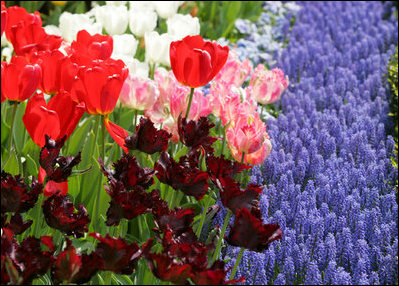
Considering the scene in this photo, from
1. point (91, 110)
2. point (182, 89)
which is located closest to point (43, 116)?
point (91, 110)

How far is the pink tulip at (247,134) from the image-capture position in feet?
6.53

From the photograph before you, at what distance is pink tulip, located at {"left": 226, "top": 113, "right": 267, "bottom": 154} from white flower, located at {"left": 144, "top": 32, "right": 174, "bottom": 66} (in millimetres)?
896

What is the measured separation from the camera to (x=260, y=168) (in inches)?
108

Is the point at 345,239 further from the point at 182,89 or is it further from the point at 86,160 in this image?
the point at 86,160

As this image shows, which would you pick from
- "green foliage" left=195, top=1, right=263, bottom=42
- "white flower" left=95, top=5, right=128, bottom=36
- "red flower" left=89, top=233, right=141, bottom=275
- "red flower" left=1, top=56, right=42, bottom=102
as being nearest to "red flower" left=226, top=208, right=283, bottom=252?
"red flower" left=89, top=233, right=141, bottom=275

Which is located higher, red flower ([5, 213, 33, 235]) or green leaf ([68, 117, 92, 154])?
red flower ([5, 213, 33, 235])

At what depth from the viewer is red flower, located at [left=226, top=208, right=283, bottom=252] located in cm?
140

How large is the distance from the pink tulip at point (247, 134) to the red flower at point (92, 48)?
0.53 meters

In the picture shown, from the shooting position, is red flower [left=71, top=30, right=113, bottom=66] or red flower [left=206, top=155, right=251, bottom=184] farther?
red flower [left=71, top=30, right=113, bottom=66]

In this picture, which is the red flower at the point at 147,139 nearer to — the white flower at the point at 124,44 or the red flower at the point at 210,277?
the red flower at the point at 210,277

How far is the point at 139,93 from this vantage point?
224 cm

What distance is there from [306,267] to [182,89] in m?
0.73

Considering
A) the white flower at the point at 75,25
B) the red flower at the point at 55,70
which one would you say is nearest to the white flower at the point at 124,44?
the white flower at the point at 75,25

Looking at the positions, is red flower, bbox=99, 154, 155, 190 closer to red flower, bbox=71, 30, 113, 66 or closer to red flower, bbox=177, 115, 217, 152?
red flower, bbox=177, 115, 217, 152
